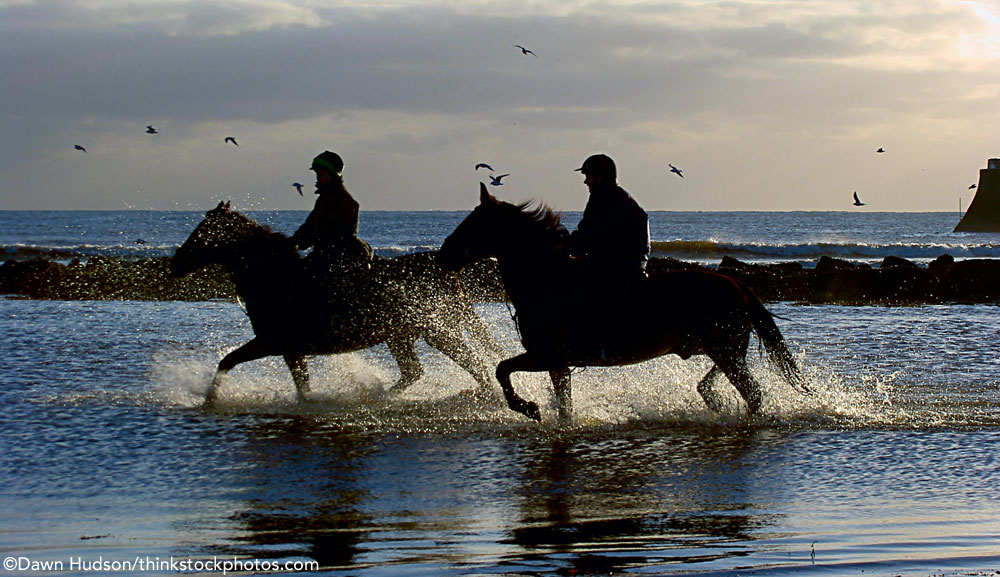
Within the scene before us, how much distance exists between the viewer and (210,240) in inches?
423

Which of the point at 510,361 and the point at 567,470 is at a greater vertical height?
the point at 510,361

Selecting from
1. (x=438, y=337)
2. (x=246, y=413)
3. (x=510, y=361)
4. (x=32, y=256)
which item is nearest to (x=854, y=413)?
(x=510, y=361)

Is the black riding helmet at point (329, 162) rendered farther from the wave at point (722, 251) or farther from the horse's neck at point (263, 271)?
the wave at point (722, 251)

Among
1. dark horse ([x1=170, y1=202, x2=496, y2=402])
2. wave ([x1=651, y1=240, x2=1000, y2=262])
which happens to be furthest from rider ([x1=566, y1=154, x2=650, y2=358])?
wave ([x1=651, y1=240, x2=1000, y2=262])

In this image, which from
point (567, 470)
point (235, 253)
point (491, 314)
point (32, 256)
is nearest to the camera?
point (567, 470)

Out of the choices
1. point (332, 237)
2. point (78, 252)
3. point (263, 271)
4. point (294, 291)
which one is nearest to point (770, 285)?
point (332, 237)

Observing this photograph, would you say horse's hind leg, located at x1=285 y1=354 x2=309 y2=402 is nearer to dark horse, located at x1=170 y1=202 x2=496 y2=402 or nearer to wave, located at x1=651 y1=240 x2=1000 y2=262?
dark horse, located at x1=170 y1=202 x2=496 y2=402

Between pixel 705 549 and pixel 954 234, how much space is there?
278 ft

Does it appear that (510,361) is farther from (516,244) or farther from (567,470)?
(567,470)

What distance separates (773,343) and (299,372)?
15.0ft

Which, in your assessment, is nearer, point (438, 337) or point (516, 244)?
point (516, 244)

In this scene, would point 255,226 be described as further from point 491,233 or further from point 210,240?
point 491,233

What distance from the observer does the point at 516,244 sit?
9.24 metres

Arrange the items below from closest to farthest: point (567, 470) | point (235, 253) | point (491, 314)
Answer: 1. point (567, 470)
2. point (235, 253)
3. point (491, 314)
